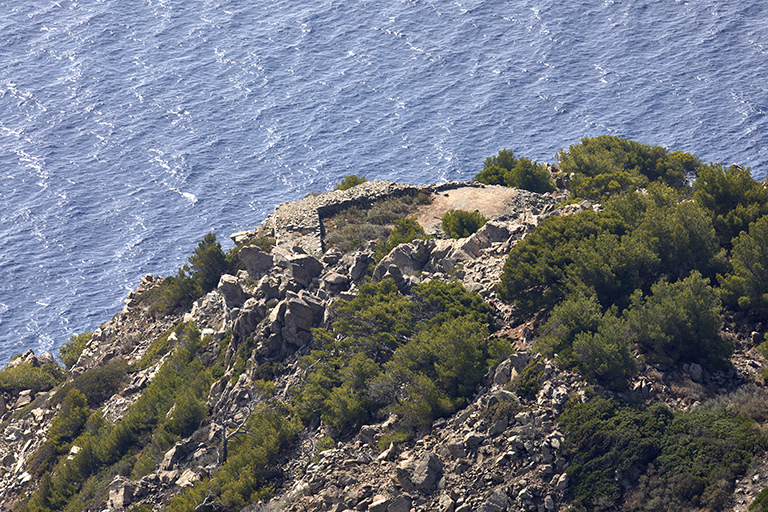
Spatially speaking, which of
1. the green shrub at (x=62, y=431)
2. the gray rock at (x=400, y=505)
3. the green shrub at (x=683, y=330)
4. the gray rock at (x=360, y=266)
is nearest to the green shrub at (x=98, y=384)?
the green shrub at (x=62, y=431)

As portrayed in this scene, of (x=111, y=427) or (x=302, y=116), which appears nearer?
(x=111, y=427)

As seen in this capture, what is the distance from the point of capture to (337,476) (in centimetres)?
3419

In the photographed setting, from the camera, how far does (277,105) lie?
13912 centimetres

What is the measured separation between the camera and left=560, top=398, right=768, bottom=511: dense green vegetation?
89.8ft

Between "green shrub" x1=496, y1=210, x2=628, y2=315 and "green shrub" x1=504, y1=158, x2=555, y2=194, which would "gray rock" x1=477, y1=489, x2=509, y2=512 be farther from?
"green shrub" x1=504, y1=158, x2=555, y2=194

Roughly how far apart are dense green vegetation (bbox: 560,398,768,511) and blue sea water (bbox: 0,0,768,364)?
Answer: 82138 mm

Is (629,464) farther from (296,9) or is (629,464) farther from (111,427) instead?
(296,9)

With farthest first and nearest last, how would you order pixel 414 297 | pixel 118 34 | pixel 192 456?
pixel 118 34 < pixel 414 297 < pixel 192 456

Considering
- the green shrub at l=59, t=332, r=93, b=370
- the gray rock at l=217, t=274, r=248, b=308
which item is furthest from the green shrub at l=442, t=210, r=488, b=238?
the green shrub at l=59, t=332, r=93, b=370

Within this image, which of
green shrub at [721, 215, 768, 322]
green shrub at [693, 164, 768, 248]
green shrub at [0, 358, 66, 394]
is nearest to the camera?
green shrub at [721, 215, 768, 322]

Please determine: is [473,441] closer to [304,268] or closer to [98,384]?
[304,268]

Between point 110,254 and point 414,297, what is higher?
point 414,297

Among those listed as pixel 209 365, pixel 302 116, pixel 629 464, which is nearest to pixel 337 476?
pixel 629 464

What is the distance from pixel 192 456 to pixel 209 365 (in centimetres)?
1128
